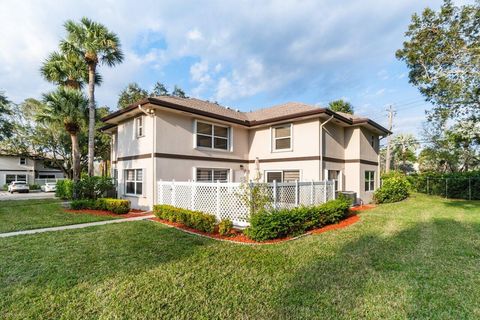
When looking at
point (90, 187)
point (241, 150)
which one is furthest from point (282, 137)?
point (90, 187)

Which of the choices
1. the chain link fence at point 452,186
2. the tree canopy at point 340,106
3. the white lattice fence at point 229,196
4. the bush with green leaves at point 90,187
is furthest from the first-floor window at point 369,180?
the bush with green leaves at point 90,187

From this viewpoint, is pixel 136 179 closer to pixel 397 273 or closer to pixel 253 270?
pixel 253 270

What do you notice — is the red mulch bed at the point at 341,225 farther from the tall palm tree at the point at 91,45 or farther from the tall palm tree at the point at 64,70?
the tall palm tree at the point at 64,70

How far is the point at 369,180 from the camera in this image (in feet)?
52.9

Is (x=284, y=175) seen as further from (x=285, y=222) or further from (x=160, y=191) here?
(x=160, y=191)

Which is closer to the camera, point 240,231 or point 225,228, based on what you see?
point 225,228

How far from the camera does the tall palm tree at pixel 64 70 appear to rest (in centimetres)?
1594

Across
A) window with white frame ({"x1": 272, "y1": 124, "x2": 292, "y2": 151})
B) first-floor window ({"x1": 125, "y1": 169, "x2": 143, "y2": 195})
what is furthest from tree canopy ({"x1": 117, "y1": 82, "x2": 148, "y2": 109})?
window with white frame ({"x1": 272, "y1": 124, "x2": 292, "y2": 151})

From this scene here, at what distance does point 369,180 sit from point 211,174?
10785 millimetres

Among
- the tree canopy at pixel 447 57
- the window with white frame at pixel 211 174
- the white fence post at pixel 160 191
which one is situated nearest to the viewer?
the tree canopy at pixel 447 57

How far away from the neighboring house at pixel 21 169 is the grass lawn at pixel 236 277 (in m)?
36.4

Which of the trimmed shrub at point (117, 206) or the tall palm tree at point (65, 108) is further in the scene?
the tall palm tree at point (65, 108)

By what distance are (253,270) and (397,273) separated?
2759 mm

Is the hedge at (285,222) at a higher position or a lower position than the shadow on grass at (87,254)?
higher
